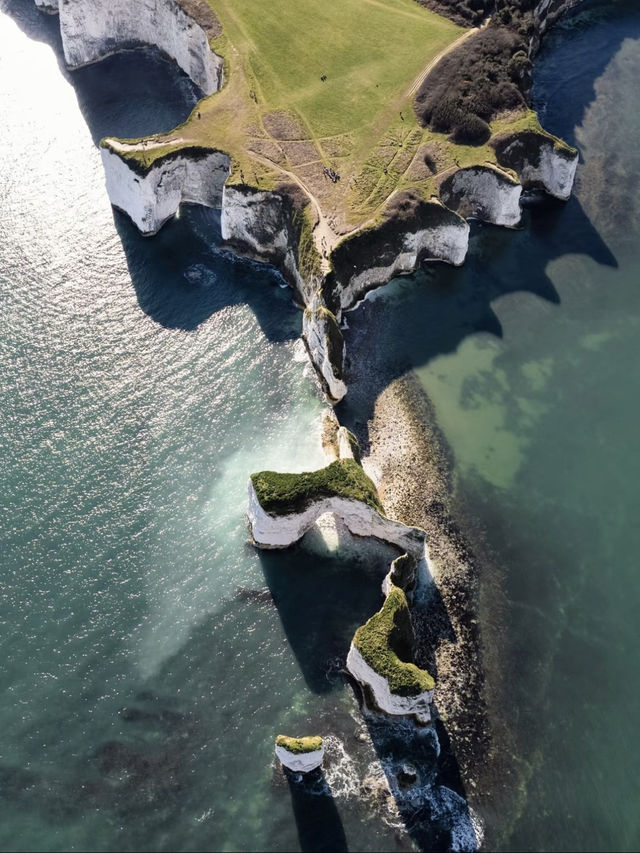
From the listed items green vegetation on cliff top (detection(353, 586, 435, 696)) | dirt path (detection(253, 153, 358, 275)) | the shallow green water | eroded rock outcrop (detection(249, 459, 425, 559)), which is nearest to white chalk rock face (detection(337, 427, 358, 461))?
eroded rock outcrop (detection(249, 459, 425, 559))

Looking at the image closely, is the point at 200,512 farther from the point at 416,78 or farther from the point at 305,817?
the point at 416,78

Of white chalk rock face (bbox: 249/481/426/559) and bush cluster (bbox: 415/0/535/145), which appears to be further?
A: bush cluster (bbox: 415/0/535/145)

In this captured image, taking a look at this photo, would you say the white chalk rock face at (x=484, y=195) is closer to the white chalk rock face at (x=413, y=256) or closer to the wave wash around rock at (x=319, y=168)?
the wave wash around rock at (x=319, y=168)

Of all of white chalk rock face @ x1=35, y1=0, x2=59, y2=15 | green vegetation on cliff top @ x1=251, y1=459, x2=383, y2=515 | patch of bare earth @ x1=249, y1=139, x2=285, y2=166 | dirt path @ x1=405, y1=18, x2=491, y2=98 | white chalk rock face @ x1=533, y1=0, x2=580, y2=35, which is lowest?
green vegetation on cliff top @ x1=251, y1=459, x2=383, y2=515

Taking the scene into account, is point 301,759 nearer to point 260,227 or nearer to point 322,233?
point 322,233

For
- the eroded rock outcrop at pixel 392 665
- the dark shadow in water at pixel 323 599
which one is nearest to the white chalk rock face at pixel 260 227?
the dark shadow in water at pixel 323 599

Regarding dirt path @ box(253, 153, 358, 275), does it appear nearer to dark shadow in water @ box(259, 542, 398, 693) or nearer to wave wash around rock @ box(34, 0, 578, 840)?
wave wash around rock @ box(34, 0, 578, 840)
